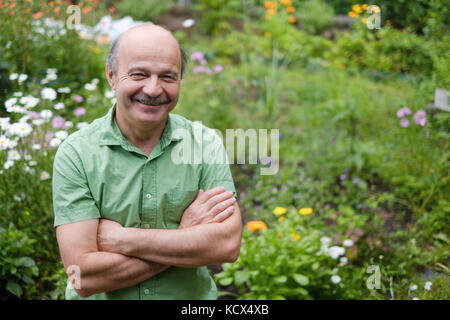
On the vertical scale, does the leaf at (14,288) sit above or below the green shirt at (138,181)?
below

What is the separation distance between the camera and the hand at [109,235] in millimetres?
1629

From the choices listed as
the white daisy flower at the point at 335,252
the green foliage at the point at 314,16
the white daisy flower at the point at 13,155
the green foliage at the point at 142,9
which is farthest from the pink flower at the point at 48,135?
the green foliage at the point at 314,16

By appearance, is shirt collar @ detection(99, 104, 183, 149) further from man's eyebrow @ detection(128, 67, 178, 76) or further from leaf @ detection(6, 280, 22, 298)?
leaf @ detection(6, 280, 22, 298)

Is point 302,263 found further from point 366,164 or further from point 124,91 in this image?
point 366,164

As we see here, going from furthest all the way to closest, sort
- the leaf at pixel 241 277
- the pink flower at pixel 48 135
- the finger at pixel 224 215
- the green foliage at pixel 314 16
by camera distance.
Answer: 1. the green foliage at pixel 314 16
2. the pink flower at pixel 48 135
3. the leaf at pixel 241 277
4. the finger at pixel 224 215

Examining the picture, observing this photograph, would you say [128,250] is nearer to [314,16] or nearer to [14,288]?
[14,288]

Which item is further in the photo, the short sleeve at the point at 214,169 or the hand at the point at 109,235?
the short sleeve at the point at 214,169

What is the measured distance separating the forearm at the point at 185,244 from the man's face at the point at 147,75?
42 centimetres

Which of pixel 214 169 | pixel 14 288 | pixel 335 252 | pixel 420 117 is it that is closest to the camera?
pixel 214 169

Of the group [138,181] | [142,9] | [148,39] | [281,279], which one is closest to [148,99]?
[148,39]

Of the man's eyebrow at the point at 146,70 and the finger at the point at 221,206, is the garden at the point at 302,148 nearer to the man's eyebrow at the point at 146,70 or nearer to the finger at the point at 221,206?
the finger at the point at 221,206

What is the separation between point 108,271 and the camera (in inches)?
63.4

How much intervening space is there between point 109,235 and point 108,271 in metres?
0.13

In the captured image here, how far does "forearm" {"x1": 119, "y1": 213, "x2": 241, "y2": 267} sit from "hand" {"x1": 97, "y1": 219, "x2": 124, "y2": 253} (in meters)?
0.02
